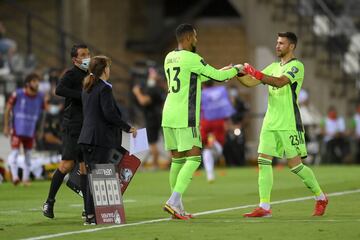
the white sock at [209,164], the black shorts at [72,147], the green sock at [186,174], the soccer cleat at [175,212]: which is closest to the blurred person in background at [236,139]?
the white sock at [209,164]

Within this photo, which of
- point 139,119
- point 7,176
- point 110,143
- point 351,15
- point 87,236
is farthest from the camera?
point 351,15

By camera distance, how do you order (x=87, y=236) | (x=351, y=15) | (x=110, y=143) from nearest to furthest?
(x=87, y=236) → (x=110, y=143) → (x=351, y=15)

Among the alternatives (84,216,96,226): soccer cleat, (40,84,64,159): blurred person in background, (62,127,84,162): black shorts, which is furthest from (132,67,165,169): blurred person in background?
(84,216,96,226): soccer cleat

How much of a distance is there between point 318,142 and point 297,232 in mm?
20432

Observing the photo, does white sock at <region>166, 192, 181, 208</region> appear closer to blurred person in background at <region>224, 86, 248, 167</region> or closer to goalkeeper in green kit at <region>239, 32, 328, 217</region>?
goalkeeper in green kit at <region>239, 32, 328, 217</region>

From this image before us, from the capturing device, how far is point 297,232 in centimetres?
1227

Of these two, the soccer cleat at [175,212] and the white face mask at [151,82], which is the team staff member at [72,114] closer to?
the soccer cleat at [175,212]

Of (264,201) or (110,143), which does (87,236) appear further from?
(264,201)

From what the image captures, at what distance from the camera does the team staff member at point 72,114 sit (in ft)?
47.6

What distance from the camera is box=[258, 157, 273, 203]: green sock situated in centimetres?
1417

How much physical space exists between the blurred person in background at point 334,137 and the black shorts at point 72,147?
1833 cm

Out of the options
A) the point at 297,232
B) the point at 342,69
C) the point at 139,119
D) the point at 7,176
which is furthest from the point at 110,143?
the point at 342,69

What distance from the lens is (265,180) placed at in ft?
46.6

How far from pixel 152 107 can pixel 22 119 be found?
6.84m
